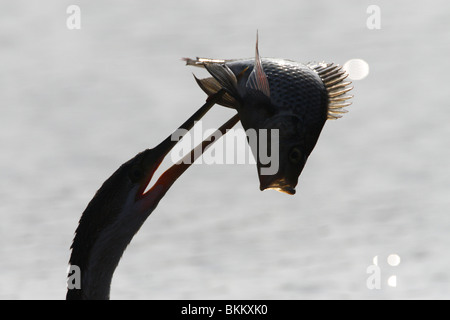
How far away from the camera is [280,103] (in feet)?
24.2

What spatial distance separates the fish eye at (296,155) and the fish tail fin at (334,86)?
45cm

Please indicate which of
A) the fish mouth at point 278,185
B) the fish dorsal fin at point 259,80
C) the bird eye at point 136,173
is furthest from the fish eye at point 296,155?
the bird eye at point 136,173

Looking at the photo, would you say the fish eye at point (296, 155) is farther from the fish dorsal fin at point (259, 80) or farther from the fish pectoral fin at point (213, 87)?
the fish pectoral fin at point (213, 87)

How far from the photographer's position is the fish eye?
7415mm

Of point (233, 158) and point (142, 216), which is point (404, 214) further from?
point (142, 216)

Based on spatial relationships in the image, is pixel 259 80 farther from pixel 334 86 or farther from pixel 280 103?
pixel 334 86

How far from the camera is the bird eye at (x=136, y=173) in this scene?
8.44m

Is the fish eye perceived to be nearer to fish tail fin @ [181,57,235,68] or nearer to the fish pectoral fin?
the fish pectoral fin

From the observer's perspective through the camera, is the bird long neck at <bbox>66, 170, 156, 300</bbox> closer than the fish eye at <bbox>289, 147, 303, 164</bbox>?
No

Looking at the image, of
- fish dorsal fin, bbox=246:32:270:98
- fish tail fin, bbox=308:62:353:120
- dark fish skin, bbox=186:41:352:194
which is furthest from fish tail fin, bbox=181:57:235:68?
fish tail fin, bbox=308:62:353:120

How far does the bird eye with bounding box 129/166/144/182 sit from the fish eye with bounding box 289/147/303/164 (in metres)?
1.40
